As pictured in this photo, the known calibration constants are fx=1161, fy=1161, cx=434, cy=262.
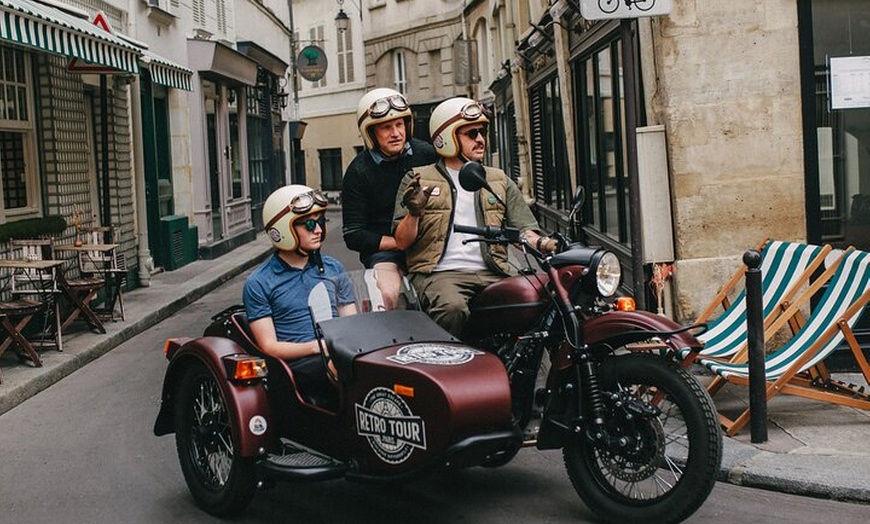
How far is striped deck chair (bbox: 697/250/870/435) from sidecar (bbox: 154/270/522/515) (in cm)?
205

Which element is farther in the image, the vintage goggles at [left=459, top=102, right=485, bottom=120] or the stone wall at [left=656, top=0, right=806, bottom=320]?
the stone wall at [left=656, top=0, right=806, bottom=320]

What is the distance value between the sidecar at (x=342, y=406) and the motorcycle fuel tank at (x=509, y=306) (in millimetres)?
337

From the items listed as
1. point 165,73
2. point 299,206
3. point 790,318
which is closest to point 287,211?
point 299,206

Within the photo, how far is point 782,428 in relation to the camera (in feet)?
20.5

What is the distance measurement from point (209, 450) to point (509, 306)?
1.52 m

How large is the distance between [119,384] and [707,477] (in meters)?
5.53

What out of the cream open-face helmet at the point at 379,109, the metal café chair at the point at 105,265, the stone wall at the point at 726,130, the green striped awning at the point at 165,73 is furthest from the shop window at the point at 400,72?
the cream open-face helmet at the point at 379,109

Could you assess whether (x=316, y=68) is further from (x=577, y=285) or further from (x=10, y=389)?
(x=577, y=285)

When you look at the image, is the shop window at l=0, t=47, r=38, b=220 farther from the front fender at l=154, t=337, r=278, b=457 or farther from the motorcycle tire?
the motorcycle tire

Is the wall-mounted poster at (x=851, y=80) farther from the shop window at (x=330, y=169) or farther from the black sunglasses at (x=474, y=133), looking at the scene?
the shop window at (x=330, y=169)

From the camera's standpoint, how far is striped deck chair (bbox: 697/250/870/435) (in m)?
6.09

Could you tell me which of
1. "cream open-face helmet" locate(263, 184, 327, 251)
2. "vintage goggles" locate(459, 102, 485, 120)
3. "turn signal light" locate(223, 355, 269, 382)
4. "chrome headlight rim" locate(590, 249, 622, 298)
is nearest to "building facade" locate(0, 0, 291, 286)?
"cream open-face helmet" locate(263, 184, 327, 251)

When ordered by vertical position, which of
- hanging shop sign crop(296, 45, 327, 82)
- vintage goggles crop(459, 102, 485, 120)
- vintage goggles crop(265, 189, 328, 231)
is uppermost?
hanging shop sign crop(296, 45, 327, 82)

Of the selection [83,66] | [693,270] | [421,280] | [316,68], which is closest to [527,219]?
[421,280]
